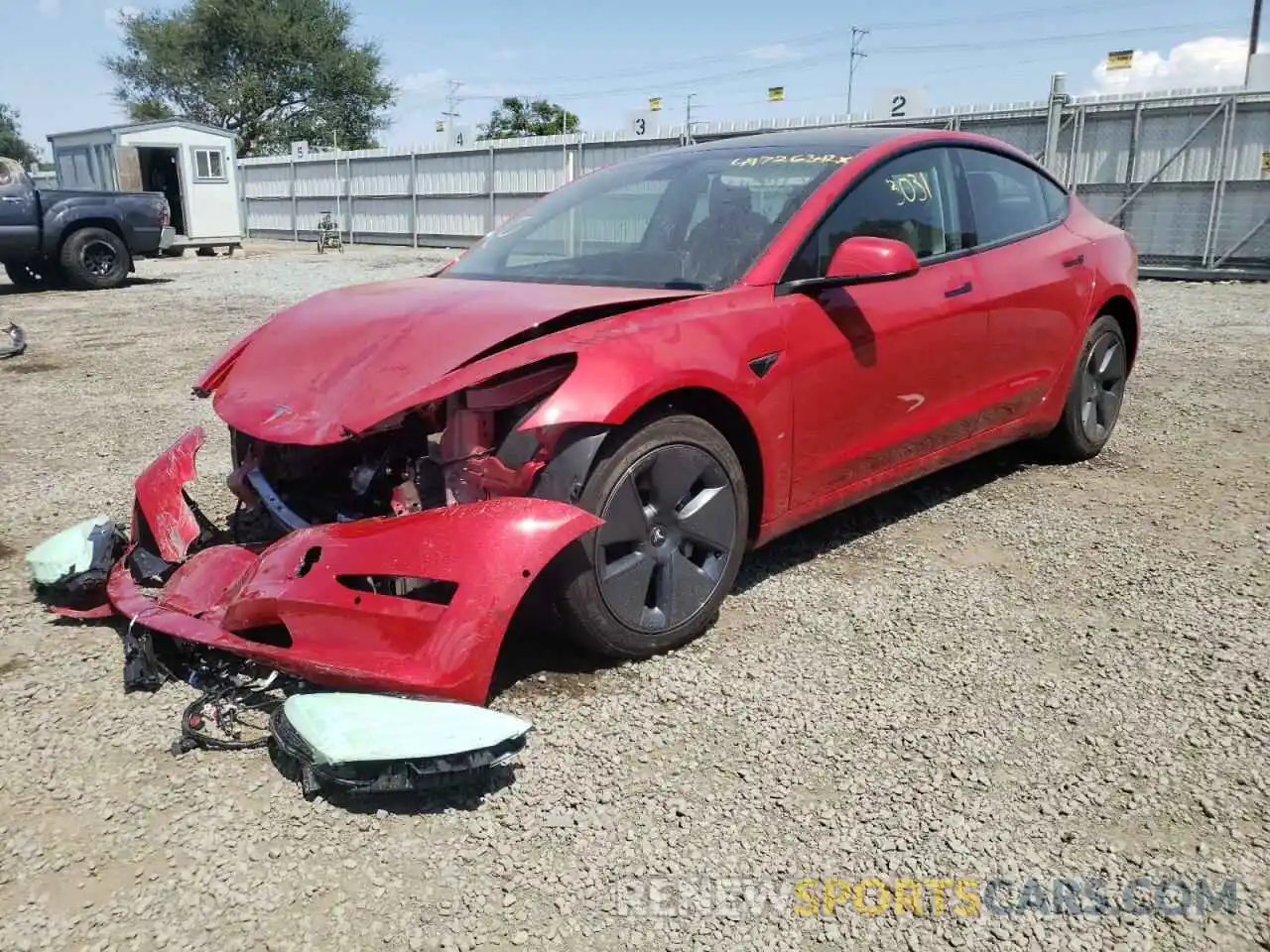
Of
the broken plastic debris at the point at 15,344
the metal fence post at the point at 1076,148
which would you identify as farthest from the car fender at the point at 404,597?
the metal fence post at the point at 1076,148

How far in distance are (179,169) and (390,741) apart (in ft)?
73.0

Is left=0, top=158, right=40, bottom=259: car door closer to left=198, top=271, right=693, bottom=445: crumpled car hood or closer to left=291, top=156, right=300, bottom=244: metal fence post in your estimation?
left=198, top=271, right=693, bottom=445: crumpled car hood

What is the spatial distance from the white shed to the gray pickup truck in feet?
20.9

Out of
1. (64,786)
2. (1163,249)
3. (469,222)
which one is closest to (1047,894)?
(64,786)

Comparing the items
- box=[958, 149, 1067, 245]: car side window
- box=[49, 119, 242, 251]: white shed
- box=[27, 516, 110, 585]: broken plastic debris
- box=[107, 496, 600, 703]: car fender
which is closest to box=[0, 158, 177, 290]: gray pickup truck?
box=[49, 119, 242, 251]: white shed

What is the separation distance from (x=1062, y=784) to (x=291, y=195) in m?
28.4

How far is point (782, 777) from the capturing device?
244 cm

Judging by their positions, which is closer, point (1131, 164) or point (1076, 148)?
point (1131, 164)

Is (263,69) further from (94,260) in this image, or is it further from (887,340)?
(887,340)

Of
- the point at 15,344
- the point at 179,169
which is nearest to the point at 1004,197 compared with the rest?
the point at 15,344

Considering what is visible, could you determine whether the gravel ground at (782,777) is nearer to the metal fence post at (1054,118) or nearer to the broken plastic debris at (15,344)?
the broken plastic debris at (15,344)

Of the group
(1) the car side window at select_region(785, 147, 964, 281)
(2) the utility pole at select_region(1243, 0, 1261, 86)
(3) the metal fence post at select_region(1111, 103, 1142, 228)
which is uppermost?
(2) the utility pole at select_region(1243, 0, 1261, 86)

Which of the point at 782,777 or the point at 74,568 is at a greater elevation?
the point at 74,568

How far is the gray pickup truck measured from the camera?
43.3 ft
